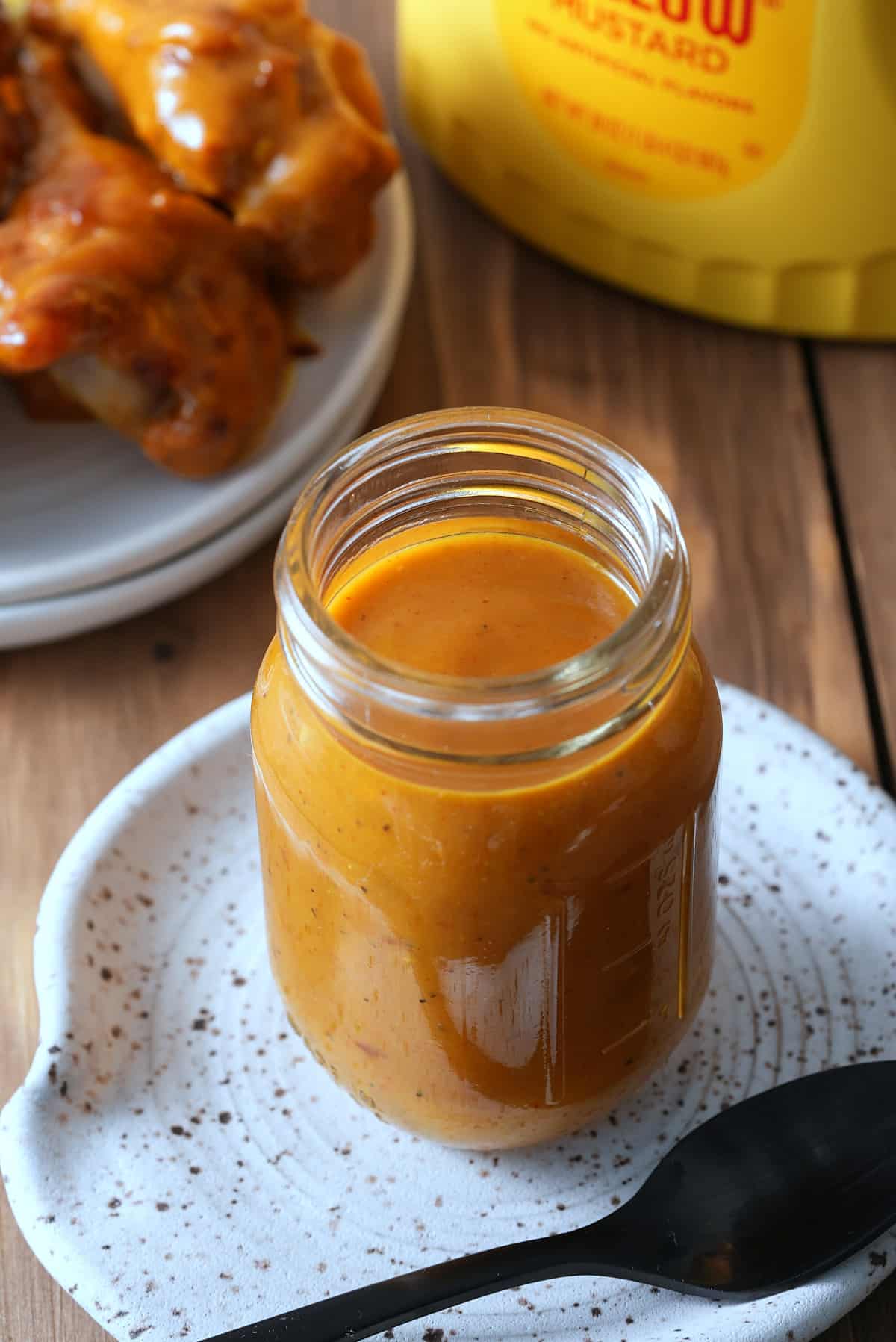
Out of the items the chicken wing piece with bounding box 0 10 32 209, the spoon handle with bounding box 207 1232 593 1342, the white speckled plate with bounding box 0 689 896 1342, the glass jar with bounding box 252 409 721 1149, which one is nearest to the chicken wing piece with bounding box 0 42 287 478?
the chicken wing piece with bounding box 0 10 32 209

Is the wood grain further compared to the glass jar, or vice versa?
the wood grain

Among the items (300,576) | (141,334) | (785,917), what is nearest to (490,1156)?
(785,917)

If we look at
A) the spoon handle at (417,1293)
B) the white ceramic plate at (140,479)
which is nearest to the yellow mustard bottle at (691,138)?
the white ceramic plate at (140,479)

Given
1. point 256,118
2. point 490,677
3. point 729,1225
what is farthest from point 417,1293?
point 256,118

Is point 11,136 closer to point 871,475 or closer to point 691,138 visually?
point 691,138

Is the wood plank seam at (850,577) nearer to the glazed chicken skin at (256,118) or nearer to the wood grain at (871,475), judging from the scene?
the wood grain at (871,475)

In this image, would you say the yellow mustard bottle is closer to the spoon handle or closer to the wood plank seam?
the wood plank seam
